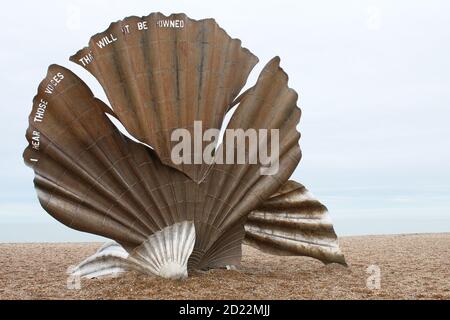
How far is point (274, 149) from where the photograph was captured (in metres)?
8.69

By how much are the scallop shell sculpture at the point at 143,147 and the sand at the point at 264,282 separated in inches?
17.6

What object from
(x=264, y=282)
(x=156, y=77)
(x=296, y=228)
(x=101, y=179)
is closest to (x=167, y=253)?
(x=101, y=179)

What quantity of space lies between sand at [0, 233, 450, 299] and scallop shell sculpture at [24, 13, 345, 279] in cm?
45

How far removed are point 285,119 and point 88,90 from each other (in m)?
3.14

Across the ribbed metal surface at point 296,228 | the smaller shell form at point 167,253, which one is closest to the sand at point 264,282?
the smaller shell form at point 167,253

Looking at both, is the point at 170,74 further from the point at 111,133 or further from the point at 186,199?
the point at 186,199

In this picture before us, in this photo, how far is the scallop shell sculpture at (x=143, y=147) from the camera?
7.81m

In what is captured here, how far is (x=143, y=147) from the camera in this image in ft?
26.5

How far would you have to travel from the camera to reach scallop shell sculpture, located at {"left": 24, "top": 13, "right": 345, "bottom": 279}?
7809 millimetres

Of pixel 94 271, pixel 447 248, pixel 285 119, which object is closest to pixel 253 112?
pixel 285 119

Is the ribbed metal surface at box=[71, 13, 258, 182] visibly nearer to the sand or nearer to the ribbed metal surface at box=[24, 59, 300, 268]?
the ribbed metal surface at box=[24, 59, 300, 268]

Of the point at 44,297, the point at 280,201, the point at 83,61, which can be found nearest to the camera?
the point at 44,297

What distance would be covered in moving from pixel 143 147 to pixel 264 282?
2712mm

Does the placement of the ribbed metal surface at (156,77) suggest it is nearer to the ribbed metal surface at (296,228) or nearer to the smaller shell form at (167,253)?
the smaller shell form at (167,253)
